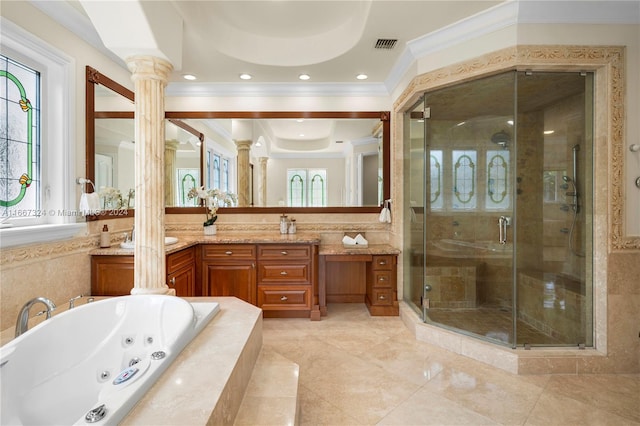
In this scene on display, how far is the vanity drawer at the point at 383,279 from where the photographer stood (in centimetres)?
330

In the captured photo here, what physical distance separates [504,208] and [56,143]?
3753mm

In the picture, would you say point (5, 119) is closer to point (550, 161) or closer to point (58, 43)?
point (58, 43)

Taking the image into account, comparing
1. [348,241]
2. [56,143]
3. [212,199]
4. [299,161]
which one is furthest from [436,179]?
[56,143]

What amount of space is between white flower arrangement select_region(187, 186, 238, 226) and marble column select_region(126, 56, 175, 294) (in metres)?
1.37

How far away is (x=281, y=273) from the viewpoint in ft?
10.5

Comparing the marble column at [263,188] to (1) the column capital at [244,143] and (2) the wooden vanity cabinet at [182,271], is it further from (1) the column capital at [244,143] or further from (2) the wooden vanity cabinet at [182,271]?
(2) the wooden vanity cabinet at [182,271]

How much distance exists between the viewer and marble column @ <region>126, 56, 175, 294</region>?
2.20 meters

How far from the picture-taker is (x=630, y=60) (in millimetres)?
2240

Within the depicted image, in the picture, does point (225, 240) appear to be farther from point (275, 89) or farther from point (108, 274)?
point (275, 89)

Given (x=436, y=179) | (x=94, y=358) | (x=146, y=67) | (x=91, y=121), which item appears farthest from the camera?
(x=436, y=179)

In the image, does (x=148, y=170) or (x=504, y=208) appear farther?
(x=504, y=208)

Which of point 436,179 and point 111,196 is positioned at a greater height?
point 436,179

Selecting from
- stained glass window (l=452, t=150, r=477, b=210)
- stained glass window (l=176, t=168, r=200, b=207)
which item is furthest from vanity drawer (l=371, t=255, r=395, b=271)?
stained glass window (l=176, t=168, r=200, b=207)

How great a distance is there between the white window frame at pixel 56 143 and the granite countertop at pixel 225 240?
324 millimetres
